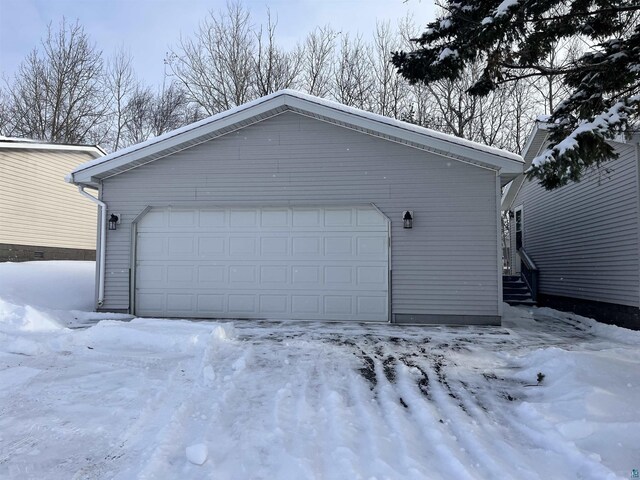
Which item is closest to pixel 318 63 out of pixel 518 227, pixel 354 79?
pixel 354 79

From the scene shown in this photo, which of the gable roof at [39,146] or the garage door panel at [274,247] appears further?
the gable roof at [39,146]

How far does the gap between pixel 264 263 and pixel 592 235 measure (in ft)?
24.4

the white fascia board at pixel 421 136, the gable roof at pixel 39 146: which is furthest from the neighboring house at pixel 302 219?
the gable roof at pixel 39 146

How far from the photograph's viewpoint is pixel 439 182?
315 inches

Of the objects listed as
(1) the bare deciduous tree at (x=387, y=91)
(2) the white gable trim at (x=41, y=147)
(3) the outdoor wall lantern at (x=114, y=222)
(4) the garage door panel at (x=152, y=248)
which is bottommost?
(4) the garage door panel at (x=152, y=248)

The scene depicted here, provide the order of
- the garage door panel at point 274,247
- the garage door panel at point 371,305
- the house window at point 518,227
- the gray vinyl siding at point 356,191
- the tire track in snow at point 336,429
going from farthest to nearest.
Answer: the house window at point 518,227 → the garage door panel at point 274,247 → the garage door panel at point 371,305 → the gray vinyl siding at point 356,191 → the tire track in snow at point 336,429

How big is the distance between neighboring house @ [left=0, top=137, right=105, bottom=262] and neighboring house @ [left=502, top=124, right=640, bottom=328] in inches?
564

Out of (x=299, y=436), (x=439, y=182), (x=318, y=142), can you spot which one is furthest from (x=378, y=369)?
(x=318, y=142)

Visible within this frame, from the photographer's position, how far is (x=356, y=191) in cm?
820

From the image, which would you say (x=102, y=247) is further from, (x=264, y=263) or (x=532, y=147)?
(x=532, y=147)

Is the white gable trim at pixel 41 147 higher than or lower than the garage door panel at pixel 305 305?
higher

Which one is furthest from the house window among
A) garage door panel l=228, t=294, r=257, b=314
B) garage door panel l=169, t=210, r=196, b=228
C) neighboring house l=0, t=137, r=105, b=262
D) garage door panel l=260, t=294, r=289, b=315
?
neighboring house l=0, t=137, r=105, b=262

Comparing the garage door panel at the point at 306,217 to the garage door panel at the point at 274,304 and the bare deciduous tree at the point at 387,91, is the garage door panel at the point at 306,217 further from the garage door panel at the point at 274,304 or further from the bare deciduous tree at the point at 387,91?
the bare deciduous tree at the point at 387,91

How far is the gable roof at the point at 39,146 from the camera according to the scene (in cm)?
1226
